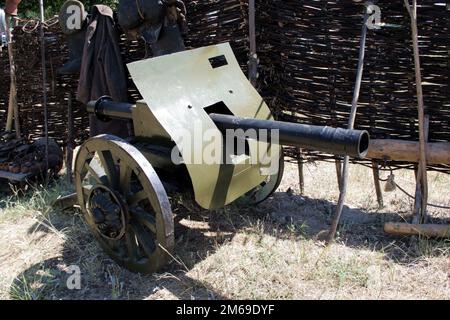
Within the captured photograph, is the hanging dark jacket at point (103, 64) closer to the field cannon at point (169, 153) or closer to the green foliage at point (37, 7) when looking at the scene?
the field cannon at point (169, 153)

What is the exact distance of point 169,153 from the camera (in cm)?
304

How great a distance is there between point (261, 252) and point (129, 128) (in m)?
2.16

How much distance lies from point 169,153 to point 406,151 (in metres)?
1.95

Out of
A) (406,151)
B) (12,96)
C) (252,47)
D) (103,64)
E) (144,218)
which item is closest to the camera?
(144,218)

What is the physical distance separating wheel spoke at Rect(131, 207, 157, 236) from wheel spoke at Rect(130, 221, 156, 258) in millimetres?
56

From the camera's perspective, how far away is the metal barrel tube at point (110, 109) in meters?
3.34

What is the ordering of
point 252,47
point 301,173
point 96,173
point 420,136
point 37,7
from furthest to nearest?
point 37,7
point 301,173
point 252,47
point 420,136
point 96,173

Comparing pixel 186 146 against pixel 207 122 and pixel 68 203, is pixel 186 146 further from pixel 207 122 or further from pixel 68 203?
pixel 68 203

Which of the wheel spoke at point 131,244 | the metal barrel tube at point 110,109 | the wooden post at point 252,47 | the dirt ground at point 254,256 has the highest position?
the wooden post at point 252,47

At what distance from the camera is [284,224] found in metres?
3.81

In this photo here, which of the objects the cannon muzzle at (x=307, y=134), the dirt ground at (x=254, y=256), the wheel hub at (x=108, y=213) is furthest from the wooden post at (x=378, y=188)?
the wheel hub at (x=108, y=213)

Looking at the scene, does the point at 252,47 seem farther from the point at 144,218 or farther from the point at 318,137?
the point at 144,218

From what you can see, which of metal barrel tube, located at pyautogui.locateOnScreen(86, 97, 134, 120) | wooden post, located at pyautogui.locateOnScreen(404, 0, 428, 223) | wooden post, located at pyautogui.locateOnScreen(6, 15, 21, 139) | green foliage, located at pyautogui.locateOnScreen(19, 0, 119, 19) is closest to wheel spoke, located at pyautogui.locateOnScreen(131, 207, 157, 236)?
metal barrel tube, located at pyautogui.locateOnScreen(86, 97, 134, 120)

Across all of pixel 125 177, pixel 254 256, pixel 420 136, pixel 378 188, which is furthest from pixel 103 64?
pixel 420 136
